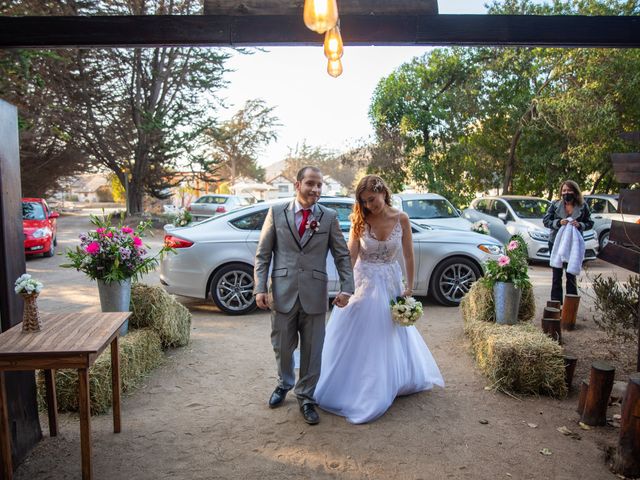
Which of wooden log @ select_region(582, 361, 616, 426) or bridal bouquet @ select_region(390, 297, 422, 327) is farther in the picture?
bridal bouquet @ select_region(390, 297, 422, 327)

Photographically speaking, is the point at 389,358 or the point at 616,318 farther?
the point at 616,318

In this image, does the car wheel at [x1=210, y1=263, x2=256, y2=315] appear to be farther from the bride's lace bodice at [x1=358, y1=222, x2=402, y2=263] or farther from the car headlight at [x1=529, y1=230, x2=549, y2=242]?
the car headlight at [x1=529, y1=230, x2=549, y2=242]

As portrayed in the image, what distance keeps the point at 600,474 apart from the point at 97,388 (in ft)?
12.8

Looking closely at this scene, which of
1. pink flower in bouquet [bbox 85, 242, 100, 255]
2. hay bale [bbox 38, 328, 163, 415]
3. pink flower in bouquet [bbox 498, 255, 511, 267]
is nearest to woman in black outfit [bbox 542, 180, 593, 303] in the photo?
pink flower in bouquet [bbox 498, 255, 511, 267]

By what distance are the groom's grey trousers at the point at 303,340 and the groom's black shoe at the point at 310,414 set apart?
38mm

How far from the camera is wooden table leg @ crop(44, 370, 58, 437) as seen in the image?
382 cm

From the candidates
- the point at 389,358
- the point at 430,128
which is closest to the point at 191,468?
→ the point at 389,358

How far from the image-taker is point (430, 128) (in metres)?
19.7

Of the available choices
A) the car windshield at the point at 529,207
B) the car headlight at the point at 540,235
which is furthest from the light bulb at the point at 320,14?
the car windshield at the point at 529,207

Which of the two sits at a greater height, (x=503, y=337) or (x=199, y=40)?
(x=199, y=40)

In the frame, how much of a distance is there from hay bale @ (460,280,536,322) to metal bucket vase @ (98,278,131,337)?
4055 millimetres

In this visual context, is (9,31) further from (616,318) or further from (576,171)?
(576,171)

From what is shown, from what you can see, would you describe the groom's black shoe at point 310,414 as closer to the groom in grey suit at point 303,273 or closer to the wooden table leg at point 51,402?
the groom in grey suit at point 303,273

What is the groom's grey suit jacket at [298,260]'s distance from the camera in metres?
4.02
